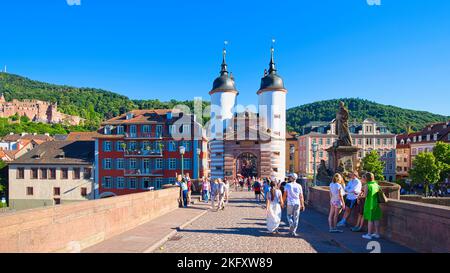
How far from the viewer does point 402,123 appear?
111688mm

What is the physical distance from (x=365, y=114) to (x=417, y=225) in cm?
12045

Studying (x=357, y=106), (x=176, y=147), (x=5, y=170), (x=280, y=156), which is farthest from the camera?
(x=357, y=106)

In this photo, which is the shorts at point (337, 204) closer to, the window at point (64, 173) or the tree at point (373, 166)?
the window at point (64, 173)

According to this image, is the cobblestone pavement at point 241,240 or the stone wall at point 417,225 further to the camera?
the cobblestone pavement at point 241,240

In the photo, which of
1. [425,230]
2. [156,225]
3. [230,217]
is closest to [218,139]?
[230,217]

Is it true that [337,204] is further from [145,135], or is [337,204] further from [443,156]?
[443,156]

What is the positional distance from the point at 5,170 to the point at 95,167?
1722 centimetres

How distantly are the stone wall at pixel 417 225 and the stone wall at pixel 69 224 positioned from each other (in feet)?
25.3

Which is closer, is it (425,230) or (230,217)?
(425,230)

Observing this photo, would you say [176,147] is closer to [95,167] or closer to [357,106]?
[95,167]

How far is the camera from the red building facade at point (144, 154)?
50.5 meters

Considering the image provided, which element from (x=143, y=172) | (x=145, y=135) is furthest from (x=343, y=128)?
(x=143, y=172)

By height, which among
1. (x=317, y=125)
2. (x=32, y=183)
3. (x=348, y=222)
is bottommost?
(x=32, y=183)

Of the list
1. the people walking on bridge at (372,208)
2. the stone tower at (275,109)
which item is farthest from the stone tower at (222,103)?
the people walking on bridge at (372,208)
